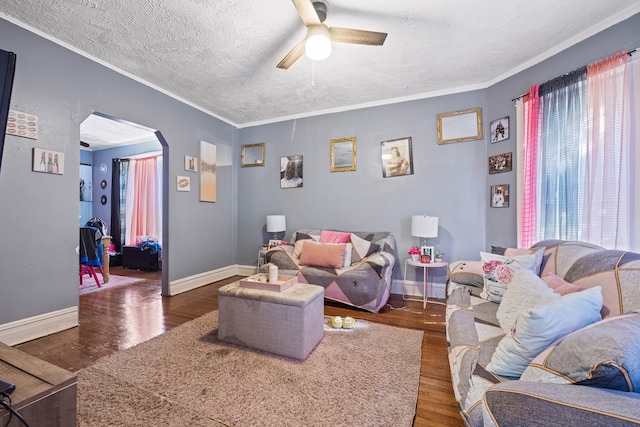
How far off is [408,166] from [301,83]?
5.86 feet

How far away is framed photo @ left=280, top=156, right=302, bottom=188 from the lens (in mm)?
4273

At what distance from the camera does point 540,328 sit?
960 millimetres

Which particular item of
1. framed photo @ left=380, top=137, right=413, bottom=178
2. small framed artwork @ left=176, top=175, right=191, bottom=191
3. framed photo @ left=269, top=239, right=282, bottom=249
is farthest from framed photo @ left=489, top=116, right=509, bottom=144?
small framed artwork @ left=176, top=175, right=191, bottom=191

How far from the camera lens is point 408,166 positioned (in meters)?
3.60

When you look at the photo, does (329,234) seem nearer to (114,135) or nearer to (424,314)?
(424,314)

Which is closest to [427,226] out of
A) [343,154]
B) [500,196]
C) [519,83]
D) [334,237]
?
[500,196]

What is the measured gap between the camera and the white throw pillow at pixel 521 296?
142cm

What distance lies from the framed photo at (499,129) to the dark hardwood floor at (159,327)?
2112 millimetres

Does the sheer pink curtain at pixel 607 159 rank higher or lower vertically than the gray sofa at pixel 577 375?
higher

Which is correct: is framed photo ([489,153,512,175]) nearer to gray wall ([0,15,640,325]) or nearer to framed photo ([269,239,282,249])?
gray wall ([0,15,640,325])

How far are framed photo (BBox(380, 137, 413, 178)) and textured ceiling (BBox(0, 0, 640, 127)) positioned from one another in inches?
26.4

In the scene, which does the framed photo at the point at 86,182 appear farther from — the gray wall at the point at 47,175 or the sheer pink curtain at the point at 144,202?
the gray wall at the point at 47,175

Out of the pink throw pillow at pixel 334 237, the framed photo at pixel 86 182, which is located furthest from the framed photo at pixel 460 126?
the framed photo at pixel 86 182

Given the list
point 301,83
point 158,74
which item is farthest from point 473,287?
point 158,74
